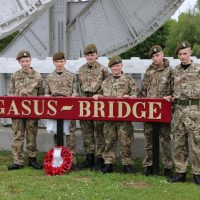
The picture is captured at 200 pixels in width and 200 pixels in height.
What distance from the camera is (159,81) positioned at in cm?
646

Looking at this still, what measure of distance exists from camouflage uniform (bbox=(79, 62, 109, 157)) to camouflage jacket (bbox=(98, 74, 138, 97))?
0.87 feet

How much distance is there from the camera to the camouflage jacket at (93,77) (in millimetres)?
6965

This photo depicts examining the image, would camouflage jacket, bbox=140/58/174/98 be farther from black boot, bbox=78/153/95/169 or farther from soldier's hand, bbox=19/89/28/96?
soldier's hand, bbox=19/89/28/96

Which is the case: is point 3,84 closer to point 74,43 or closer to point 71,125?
point 71,125

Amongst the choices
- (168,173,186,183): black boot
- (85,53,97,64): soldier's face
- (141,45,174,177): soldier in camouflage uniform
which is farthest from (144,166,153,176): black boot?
(85,53,97,64): soldier's face

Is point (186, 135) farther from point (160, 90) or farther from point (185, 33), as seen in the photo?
point (185, 33)

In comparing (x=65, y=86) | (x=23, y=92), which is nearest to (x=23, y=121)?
(x=23, y=92)

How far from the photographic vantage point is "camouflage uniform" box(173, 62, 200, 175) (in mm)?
6070

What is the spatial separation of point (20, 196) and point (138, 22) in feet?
20.5

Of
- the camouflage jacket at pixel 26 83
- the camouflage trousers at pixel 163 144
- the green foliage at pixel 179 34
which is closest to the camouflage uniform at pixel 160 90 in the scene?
the camouflage trousers at pixel 163 144

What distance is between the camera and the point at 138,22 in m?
11.0

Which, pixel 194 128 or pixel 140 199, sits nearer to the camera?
pixel 140 199

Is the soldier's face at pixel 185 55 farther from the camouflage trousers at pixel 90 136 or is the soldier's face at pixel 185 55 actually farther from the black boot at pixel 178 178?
the camouflage trousers at pixel 90 136

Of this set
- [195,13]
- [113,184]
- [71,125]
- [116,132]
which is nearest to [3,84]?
[71,125]
